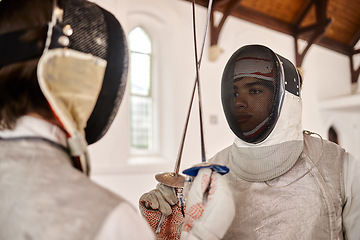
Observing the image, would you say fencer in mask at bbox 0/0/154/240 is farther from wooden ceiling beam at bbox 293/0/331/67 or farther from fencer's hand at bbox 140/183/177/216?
wooden ceiling beam at bbox 293/0/331/67

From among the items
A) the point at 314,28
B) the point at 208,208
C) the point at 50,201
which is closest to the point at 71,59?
the point at 50,201

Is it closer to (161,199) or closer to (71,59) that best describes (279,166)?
(161,199)

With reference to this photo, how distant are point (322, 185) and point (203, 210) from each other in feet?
1.72

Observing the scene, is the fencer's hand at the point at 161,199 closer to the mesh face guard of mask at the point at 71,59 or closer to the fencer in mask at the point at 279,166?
the fencer in mask at the point at 279,166

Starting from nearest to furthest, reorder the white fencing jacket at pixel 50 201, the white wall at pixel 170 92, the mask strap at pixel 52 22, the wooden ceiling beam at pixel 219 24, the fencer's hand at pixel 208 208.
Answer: the white fencing jacket at pixel 50 201
the mask strap at pixel 52 22
the fencer's hand at pixel 208 208
the white wall at pixel 170 92
the wooden ceiling beam at pixel 219 24

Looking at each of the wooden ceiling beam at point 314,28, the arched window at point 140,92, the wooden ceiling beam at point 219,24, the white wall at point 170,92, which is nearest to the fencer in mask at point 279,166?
the white wall at point 170,92

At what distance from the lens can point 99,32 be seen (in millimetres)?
809

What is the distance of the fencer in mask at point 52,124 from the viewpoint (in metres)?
0.62

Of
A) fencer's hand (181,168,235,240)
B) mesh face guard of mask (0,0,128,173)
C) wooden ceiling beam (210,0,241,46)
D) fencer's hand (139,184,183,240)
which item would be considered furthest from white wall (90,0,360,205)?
mesh face guard of mask (0,0,128,173)

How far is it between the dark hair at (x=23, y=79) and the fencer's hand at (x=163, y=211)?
0.60m

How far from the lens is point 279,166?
1248 mm

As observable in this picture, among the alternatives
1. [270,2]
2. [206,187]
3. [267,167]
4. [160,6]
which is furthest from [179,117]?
[206,187]

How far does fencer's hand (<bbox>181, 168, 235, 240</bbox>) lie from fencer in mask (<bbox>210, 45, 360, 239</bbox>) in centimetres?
41

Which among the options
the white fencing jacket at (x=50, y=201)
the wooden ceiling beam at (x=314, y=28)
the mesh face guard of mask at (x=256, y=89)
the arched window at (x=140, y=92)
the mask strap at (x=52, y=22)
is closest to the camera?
the white fencing jacket at (x=50, y=201)
